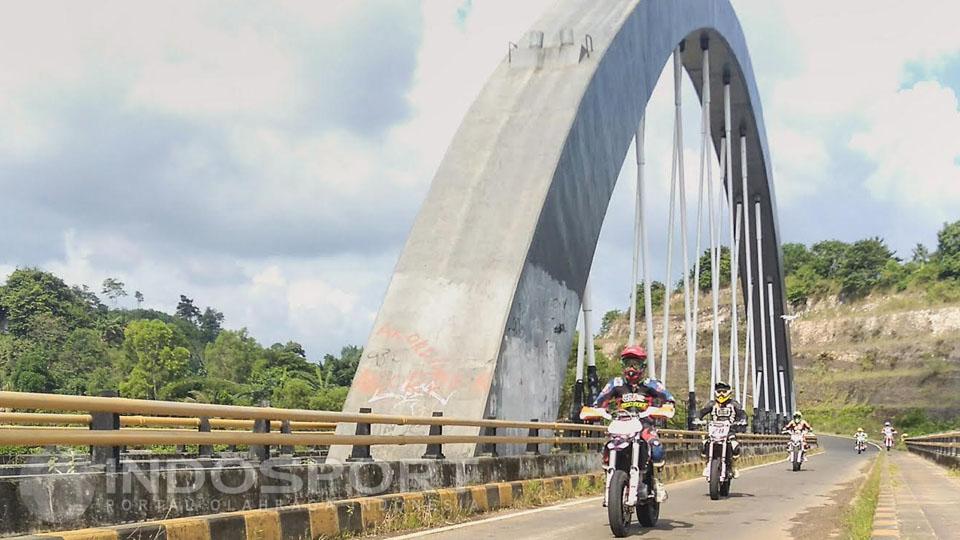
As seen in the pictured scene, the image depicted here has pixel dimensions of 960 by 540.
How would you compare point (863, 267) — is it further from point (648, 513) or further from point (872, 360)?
point (648, 513)

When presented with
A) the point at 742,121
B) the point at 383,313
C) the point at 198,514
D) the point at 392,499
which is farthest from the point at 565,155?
the point at 742,121

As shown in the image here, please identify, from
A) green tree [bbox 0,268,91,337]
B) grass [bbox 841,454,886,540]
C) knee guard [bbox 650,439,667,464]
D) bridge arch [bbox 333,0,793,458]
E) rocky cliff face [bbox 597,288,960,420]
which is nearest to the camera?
grass [bbox 841,454,886,540]

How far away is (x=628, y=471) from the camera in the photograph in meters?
8.77

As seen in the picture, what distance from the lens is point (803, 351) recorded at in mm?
113250

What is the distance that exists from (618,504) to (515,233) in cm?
754

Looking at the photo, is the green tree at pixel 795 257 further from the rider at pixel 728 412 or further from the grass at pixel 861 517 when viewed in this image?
the grass at pixel 861 517

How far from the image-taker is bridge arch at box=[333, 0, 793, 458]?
14.5 metres

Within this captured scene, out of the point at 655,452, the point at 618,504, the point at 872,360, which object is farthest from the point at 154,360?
the point at 618,504

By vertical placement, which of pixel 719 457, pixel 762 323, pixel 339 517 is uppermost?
pixel 762 323

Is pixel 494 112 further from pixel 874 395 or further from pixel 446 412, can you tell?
pixel 874 395

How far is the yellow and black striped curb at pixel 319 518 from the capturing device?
19.9 feet

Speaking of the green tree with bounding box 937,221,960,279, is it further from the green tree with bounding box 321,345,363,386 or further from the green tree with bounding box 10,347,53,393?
the green tree with bounding box 10,347,53,393

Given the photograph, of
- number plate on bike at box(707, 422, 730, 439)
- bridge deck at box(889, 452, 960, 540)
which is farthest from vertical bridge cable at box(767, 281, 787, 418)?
number plate on bike at box(707, 422, 730, 439)

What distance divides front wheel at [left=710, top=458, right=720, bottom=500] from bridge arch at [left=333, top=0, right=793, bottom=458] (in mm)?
2948
